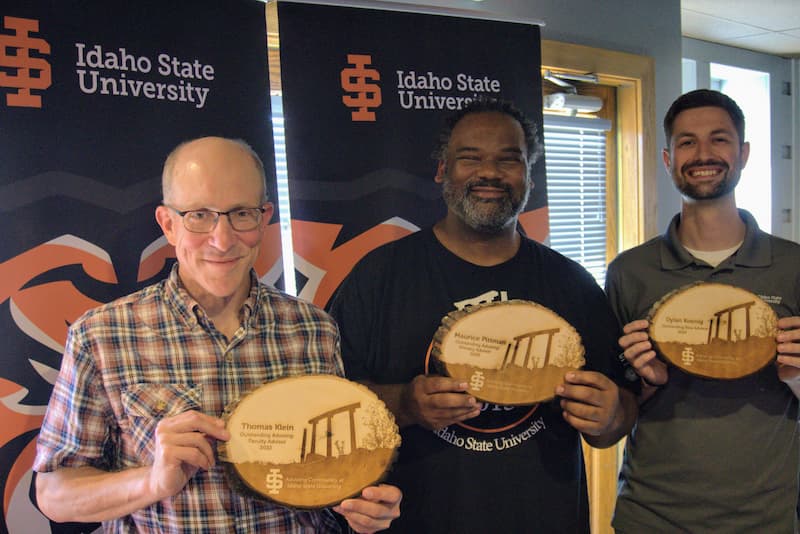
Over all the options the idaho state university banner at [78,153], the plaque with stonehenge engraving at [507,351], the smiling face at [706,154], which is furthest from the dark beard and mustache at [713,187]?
the idaho state university banner at [78,153]

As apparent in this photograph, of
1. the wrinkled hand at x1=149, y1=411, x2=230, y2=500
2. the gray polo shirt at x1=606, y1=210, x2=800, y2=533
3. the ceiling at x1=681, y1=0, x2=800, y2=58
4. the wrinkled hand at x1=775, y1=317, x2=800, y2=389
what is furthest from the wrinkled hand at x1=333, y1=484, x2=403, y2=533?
the ceiling at x1=681, y1=0, x2=800, y2=58

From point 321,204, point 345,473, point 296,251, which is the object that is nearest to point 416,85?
point 321,204

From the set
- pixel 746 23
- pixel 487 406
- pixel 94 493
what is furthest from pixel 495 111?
pixel 746 23

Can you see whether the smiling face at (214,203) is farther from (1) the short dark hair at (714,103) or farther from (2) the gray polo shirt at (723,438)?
(1) the short dark hair at (714,103)

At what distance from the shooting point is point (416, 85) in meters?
2.13

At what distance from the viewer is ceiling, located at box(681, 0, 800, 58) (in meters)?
3.27

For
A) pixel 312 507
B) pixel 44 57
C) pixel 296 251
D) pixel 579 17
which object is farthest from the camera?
pixel 579 17

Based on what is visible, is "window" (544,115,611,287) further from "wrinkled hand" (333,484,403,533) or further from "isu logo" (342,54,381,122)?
"wrinkled hand" (333,484,403,533)

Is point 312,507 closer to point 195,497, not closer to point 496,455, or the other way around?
point 195,497

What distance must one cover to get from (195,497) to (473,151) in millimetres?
1057

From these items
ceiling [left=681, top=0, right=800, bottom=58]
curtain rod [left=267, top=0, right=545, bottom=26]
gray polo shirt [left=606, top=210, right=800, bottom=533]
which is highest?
ceiling [left=681, top=0, right=800, bottom=58]

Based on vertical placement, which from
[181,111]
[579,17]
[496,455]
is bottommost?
[496,455]

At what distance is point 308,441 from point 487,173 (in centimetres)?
82

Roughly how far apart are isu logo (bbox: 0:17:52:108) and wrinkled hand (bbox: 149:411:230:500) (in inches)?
39.9
